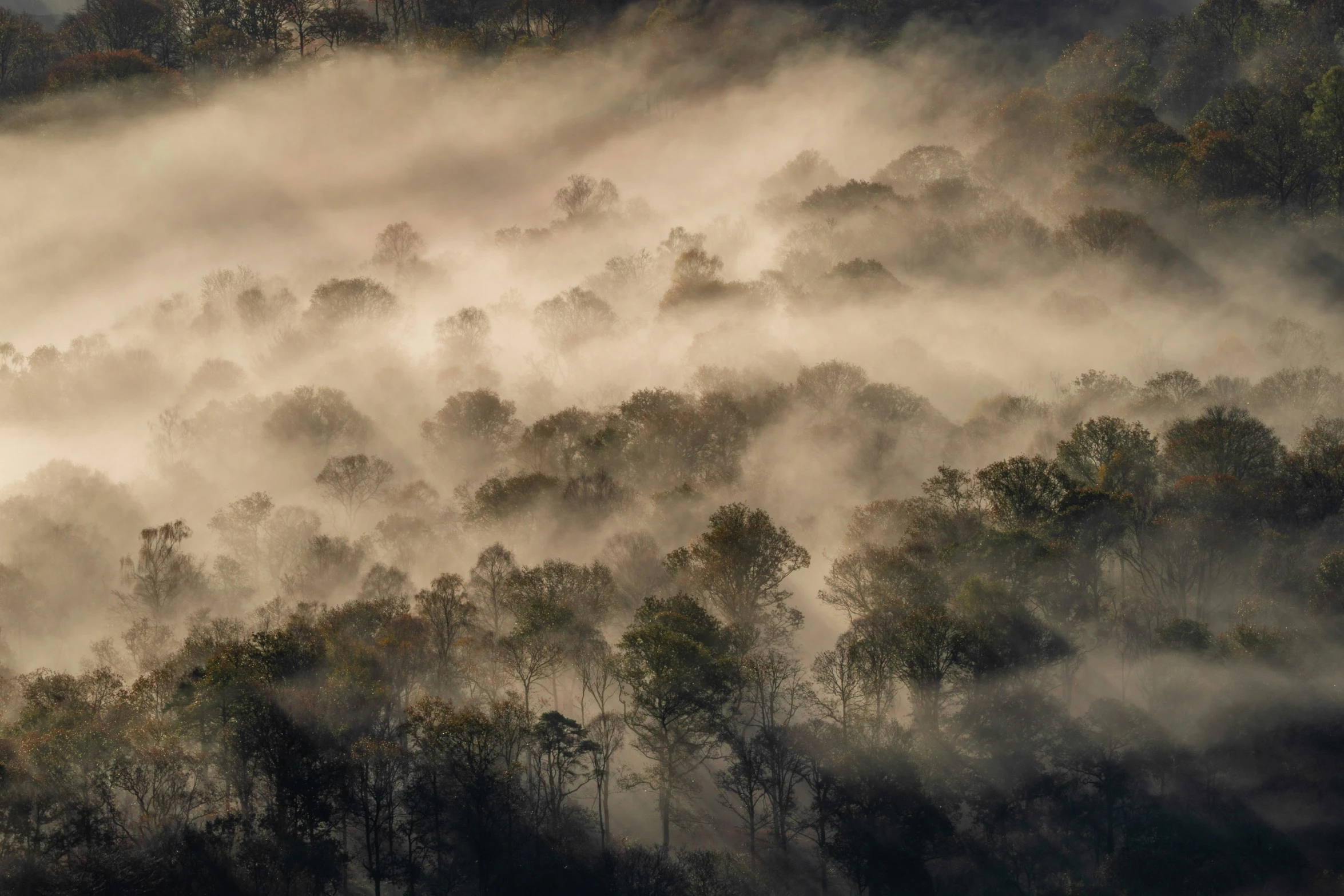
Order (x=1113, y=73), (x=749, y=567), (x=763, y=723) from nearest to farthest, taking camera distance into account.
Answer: (x=763, y=723)
(x=749, y=567)
(x=1113, y=73)

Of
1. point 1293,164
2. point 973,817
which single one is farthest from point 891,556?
point 1293,164

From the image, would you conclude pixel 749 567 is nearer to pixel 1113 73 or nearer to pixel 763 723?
pixel 763 723

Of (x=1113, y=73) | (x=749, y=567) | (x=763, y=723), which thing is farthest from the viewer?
(x=1113, y=73)

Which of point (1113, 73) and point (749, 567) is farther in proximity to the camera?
point (1113, 73)

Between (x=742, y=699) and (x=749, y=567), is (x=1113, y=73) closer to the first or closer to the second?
(x=749, y=567)

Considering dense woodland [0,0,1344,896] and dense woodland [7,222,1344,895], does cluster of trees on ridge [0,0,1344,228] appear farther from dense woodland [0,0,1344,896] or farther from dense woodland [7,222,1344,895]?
dense woodland [7,222,1344,895]

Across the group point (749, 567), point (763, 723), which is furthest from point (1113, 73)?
point (763, 723)

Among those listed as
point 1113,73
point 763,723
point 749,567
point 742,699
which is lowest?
point 763,723

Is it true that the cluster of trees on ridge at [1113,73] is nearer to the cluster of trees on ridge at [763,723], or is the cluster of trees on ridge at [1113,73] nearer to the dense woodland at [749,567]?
the dense woodland at [749,567]

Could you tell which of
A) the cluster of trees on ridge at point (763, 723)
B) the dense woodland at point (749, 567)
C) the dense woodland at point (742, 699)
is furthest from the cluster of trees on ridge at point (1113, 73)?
the cluster of trees on ridge at point (763, 723)

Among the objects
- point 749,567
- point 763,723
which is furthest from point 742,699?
point 749,567

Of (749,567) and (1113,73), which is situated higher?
(1113,73)
